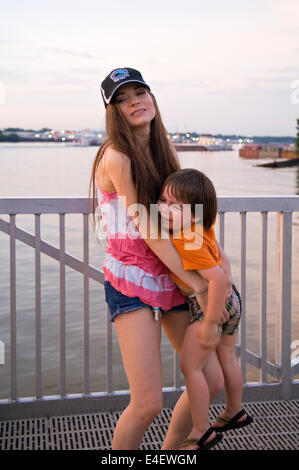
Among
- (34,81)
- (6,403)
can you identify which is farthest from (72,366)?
(34,81)

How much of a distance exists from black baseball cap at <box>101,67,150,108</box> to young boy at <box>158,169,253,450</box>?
33cm

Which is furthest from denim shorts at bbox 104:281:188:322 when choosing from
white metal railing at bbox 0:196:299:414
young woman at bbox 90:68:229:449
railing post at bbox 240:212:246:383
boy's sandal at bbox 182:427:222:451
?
railing post at bbox 240:212:246:383

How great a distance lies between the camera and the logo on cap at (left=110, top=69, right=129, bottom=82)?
192 cm

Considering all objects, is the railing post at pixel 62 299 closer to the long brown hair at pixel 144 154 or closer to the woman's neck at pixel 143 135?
the long brown hair at pixel 144 154

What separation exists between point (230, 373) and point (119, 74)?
1.09 m

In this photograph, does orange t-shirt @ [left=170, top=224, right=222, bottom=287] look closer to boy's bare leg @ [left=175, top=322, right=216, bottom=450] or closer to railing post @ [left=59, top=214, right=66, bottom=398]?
boy's bare leg @ [left=175, top=322, right=216, bottom=450]

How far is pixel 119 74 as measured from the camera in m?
1.93

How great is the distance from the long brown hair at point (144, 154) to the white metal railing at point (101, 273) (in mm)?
709

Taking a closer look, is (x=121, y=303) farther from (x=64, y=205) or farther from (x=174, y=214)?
(x=64, y=205)

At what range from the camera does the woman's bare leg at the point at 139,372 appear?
5.96ft

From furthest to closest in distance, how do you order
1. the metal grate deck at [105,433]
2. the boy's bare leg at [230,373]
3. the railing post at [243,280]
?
the railing post at [243,280], the metal grate deck at [105,433], the boy's bare leg at [230,373]

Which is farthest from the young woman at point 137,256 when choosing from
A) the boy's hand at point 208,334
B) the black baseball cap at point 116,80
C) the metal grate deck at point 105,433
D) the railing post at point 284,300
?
the railing post at point 284,300

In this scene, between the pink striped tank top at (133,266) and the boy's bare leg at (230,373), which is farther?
the boy's bare leg at (230,373)
